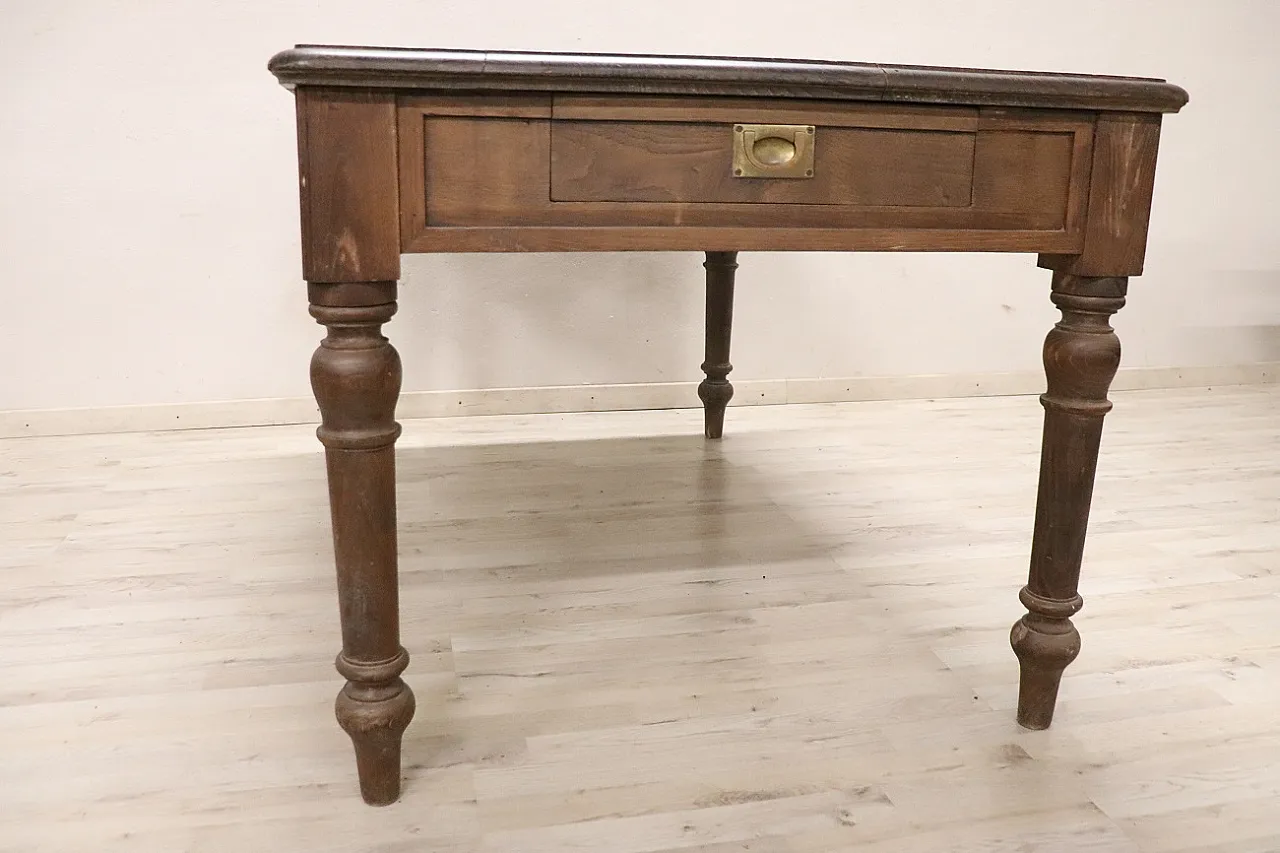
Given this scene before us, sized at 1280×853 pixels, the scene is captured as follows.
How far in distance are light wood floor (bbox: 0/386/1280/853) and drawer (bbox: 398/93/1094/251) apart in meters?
0.59

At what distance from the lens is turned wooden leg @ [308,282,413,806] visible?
3.37 feet

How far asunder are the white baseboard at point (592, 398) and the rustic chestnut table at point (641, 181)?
5.53 feet

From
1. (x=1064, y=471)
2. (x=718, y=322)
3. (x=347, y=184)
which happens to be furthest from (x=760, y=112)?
(x=718, y=322)

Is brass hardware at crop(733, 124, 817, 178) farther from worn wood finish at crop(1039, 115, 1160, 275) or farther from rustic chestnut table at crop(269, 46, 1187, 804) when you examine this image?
worn wood finish at crop(1039, 115, 1160, 275)

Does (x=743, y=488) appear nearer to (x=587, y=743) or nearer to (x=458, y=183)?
(x=587, y=743)

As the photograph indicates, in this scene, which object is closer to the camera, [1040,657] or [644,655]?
[1040,657]

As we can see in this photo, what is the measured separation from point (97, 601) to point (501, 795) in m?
0.85

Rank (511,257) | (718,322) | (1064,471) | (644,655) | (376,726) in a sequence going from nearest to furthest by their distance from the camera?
(376,726) < (1064,471) < (644,655) < (718,322) < (511,257)

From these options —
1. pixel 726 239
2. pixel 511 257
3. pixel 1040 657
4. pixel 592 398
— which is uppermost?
pixel 726 239

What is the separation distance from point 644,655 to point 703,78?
80cm

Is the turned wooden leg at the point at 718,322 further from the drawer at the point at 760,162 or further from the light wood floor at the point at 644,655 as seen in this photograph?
the drawer at the point at 760,162

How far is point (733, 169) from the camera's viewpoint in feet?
3.53

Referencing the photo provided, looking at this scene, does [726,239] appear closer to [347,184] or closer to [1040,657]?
[347,184]

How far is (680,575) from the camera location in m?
1.76
